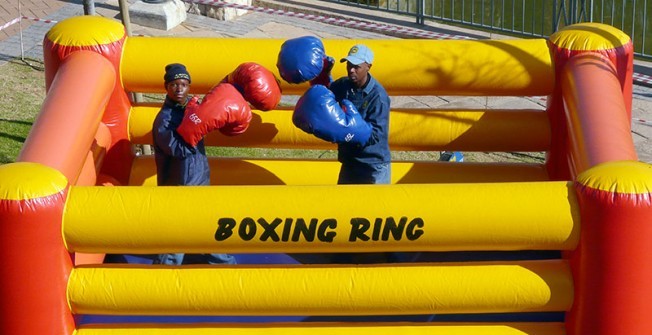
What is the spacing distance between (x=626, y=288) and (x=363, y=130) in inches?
65.8

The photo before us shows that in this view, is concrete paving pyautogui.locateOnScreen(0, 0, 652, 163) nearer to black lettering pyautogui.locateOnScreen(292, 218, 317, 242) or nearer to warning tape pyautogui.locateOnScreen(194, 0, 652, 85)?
warning tape pyautogui.locateOnScreen(194, 0, 652, 85)

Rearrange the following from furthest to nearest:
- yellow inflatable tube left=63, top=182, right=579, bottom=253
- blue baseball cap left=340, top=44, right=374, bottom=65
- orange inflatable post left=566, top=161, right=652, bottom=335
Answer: blue baseball cap left=340, top=44, right=374, bottom=65
yellow inflatable tube left=63, top=182, right=579, bottom=253
orange inflatable post left=566, top=161, right=652, bottom=335

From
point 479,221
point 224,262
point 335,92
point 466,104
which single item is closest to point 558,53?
point 335,92

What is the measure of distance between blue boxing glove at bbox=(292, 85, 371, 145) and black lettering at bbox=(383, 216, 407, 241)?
2.60 feet

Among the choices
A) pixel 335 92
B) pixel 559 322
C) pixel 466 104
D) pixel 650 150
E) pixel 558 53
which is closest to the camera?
pixel 559 322

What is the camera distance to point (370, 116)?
256 inches

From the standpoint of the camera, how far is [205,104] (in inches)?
253

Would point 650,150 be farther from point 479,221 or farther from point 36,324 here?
point 36,324

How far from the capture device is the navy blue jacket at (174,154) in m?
6.53

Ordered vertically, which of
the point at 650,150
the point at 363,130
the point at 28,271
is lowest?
the point at 650,150

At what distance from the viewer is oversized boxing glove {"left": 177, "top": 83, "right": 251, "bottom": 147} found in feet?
20.9

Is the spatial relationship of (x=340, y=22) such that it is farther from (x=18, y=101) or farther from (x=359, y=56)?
(x=359, y=56)

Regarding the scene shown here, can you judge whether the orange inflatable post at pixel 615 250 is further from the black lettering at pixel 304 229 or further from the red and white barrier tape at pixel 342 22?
the red and white barrier tape at pixel 342 22

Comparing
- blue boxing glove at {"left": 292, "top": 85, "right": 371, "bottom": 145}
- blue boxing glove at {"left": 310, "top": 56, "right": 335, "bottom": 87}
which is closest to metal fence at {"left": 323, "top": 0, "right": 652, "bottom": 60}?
blue boxing glove at {"left": 310, "top": 56, "right": 335, "bottom": 87}
